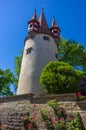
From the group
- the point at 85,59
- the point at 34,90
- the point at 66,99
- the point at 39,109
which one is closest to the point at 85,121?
the point at 66,99

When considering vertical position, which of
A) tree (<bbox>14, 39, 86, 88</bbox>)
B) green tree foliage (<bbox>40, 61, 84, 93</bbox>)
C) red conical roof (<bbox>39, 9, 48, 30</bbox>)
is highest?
red conical roof (<bbox>39, 9, 48, 30</bbox>)

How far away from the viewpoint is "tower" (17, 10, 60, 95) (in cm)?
2238

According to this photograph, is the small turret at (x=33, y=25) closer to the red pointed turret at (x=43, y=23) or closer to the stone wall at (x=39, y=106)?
the red pointed turret at (x=43, y=23)

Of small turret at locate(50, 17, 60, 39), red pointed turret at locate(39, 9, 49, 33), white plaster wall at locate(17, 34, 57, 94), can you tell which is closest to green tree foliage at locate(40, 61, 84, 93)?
white plaster wall at locate(17, 34, 57, 94)

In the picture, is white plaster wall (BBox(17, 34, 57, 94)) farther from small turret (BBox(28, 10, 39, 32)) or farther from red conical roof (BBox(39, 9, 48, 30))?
red conical roof (BBox(39, 9, 48, 30))

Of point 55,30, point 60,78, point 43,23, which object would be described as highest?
point 43,23

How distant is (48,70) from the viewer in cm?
1844

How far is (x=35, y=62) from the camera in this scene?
77.7 feet

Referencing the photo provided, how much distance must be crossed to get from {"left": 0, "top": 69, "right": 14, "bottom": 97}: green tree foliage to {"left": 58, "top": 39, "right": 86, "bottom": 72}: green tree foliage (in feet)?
27.9

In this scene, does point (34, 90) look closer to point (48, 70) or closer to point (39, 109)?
point (48, 70)

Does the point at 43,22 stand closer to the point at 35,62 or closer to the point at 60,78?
the point at 35,62

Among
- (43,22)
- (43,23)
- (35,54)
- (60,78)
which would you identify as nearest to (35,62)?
(35,54)

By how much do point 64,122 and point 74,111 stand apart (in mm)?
1068

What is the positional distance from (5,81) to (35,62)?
8.39m
